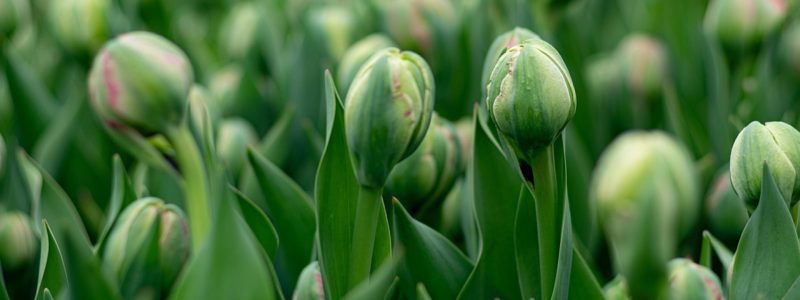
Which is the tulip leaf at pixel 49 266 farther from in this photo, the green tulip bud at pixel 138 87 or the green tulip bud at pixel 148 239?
the green tulip bud at pixel 138 87

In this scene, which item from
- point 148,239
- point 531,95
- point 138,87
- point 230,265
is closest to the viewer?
point 230,265

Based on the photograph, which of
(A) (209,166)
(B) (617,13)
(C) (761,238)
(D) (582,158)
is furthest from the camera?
(B) (617,13)

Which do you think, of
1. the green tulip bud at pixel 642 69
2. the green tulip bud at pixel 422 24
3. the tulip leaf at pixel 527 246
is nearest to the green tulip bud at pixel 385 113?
the tulip leaf at pixel 527 246

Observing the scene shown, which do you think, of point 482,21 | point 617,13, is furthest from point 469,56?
point 617,13

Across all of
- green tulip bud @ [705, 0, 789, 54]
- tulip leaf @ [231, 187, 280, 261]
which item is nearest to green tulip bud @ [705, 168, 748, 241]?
green tulip bud @ [705, 0, 789, 54]

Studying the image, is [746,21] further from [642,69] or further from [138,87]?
[138,87]

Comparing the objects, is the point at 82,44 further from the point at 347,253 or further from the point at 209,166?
the point at 347,253

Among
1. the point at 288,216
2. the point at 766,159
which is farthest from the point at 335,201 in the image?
the point at 766,159
